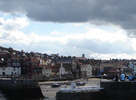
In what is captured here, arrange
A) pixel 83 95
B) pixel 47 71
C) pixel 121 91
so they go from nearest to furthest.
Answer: pixel 121 91 < pixel 83 95 < pixel 47 71

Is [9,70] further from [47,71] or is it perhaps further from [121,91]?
[121,91]

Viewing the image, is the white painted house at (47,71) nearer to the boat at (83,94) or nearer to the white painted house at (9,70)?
the white painted house at (9,70)

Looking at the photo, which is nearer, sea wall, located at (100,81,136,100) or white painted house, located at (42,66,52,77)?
sea wall, located at (100,81,136,100)

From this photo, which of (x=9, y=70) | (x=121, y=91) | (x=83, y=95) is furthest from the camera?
(x=9, y=70)

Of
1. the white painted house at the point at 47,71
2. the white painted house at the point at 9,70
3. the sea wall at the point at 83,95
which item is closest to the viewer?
the sea wall at the point at 83,95

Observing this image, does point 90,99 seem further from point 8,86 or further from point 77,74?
point 77,74

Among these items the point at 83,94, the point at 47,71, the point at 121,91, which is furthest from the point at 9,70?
the point at 121,91

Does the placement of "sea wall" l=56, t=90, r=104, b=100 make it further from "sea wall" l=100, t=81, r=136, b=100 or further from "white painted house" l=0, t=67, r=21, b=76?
"white painted house" l=0, t=67, r=21, b=76

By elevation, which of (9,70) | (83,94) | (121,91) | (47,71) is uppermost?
(9,70)

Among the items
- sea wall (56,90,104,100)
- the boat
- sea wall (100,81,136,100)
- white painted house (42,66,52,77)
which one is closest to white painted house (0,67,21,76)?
white painted house (42,66,52,77)

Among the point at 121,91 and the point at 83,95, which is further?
the point at 83,95

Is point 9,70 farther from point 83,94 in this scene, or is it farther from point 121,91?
point 121,91

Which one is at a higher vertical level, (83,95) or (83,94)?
(83,94)

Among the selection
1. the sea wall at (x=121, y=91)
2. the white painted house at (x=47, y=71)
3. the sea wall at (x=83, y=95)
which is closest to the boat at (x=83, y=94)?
the sea wall at (x=83, y=95)
